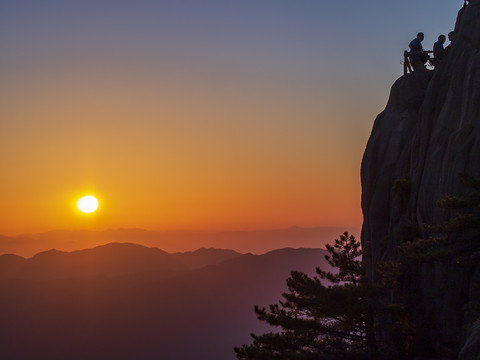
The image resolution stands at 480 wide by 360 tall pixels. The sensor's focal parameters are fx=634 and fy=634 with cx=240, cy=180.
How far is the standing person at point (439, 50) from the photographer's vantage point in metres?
41.8

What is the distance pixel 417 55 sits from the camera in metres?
43.2

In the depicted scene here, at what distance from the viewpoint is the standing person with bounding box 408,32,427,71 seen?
42.7 meters

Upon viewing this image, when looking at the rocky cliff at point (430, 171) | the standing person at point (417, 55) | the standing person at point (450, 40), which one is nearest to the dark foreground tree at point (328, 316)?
the rocky cliff at point (430, 171)

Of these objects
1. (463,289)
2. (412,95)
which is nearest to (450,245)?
(463,289)

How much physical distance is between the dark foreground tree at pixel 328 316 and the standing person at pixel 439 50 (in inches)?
574

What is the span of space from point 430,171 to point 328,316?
31.7ft

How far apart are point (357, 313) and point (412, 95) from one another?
16.7 meters

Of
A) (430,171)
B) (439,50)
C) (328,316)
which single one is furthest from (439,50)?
(328,316)

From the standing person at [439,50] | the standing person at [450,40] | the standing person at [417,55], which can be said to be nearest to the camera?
the standing person at [450,40]

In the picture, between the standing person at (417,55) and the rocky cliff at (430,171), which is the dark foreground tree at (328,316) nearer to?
the rocky cliff at (430,171)

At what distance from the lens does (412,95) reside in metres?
42.8

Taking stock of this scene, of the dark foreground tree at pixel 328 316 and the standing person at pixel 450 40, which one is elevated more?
the standing person at pixel 450 40

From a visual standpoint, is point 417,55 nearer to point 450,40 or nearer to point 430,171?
point 450,40

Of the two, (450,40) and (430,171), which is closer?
(430,171)
